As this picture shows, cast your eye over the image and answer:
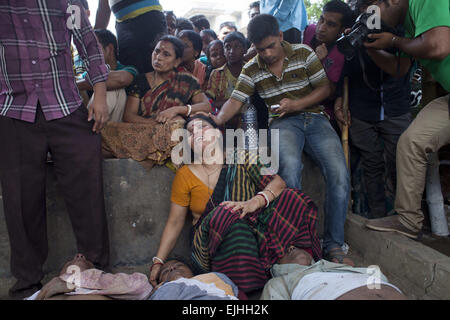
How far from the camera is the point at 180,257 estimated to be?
273 cm

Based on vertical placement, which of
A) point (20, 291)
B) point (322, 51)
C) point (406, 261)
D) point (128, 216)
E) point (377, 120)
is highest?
point (322, 51)

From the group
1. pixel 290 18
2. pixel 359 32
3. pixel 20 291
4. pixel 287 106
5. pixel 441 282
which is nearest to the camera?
pixel 441 282

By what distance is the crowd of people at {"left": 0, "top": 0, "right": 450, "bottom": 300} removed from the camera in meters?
1.98

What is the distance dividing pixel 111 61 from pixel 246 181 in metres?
1.80

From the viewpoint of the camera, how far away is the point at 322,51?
312 cm

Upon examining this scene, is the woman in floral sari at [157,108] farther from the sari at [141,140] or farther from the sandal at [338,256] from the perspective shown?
the sandal at [338,256]

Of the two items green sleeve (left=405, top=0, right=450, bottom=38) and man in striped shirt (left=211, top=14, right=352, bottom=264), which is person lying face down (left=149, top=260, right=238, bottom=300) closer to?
man in striped shirt (left=211, top=14, right=352, bottom=264)

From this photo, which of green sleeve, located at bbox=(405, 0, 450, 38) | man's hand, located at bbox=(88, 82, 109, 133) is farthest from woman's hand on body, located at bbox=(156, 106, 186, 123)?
green sleeve, located at bbox=(405, 0, 450, 38)

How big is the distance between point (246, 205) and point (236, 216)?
0.11 meters

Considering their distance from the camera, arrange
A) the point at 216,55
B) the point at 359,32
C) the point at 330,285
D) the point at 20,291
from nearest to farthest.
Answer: the point at 330,285, the point at 20,291, the point at 359,32, the point at 216,55

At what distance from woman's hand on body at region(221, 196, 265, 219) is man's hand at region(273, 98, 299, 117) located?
2.98 feet

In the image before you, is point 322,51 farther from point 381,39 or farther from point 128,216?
point 128,216

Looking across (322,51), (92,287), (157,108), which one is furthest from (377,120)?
(92,287)

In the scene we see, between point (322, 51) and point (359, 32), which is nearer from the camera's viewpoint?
point (359, 32)
